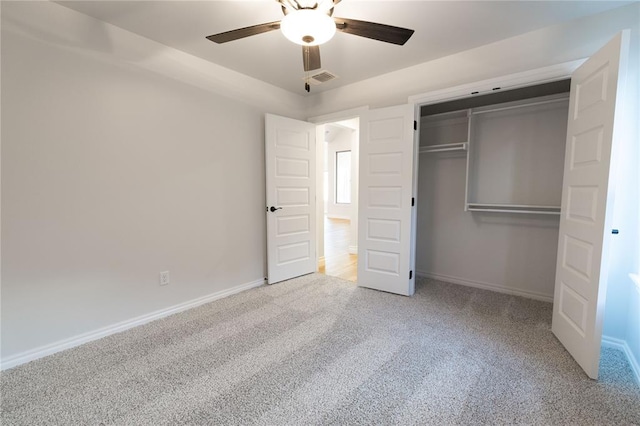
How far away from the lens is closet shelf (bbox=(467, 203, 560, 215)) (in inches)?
112

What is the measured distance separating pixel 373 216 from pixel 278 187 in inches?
48.7

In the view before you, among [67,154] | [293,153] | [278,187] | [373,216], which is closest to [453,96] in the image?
[373,216]

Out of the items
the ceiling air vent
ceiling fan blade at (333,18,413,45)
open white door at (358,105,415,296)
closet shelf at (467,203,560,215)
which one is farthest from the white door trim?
ceiling fan blade at (333,18,413,45)

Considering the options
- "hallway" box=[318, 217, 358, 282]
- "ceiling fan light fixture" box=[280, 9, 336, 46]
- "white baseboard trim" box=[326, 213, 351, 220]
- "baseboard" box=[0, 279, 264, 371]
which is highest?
"ceiling fan light fixture" box=[280, 9, 336, 46]

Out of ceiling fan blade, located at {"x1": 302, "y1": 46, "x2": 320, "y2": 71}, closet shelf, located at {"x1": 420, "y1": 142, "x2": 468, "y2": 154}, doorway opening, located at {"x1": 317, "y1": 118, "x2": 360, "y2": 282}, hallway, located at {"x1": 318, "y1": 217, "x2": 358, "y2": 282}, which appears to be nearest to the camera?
ceiling fan blade, located at {"x1": 302, "y1": 46, "x2": 320, "y2": 71}

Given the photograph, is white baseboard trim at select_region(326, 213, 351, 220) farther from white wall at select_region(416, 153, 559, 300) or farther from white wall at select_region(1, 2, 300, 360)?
white wall at select_region(1, 2, 300, 360)

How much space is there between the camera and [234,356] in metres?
1.97

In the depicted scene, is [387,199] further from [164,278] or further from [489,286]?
[164,278]

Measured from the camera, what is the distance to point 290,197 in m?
3.61

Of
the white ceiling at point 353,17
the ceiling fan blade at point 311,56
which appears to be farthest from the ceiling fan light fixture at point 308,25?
the white ceiling at point 353,17

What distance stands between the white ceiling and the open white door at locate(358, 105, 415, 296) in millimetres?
639

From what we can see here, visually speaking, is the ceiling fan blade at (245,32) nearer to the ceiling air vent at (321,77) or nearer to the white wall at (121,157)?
the white wall at (121,157)

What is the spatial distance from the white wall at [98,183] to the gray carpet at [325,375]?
0.39 metres

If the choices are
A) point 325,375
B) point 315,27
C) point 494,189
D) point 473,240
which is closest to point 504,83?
point 494,189
